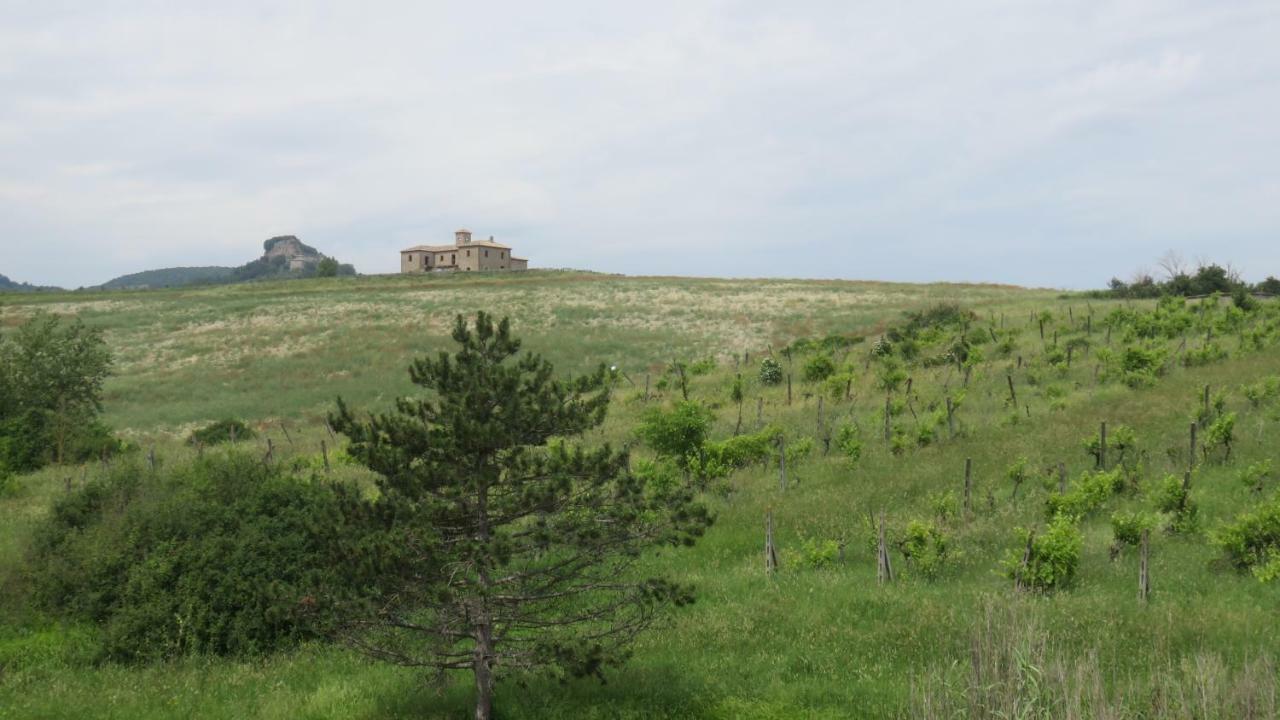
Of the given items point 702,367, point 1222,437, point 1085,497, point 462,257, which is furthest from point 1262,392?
point 462,257

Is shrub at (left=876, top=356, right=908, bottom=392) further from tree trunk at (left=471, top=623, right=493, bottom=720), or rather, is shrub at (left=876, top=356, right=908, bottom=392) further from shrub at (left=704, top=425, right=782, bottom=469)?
tree trunk at (left=471, top=623, right=493, bottom=720)

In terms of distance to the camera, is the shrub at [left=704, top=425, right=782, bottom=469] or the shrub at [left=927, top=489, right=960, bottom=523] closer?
the shrub at [left=927, top=489, right=960, bottom=523]

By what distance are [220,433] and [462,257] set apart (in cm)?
9375

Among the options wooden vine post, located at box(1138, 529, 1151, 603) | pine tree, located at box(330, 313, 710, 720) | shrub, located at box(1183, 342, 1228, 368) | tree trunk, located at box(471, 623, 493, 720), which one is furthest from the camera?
shrub, located at box(1183, 342, 1228, 368)

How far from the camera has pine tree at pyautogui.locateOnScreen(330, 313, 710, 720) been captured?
10.6 metres

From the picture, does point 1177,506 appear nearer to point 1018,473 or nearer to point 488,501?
point 1018,473

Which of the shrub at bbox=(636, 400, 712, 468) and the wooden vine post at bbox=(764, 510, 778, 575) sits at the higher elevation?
the shrub at bbox=(636, 400, 712, 468)

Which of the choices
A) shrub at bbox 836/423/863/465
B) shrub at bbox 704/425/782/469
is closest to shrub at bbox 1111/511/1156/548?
shrub at bbox 836/423/863/465

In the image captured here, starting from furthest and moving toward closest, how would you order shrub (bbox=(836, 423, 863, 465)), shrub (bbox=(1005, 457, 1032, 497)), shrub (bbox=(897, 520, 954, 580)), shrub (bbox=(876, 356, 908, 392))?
shrub (bbox=(876, 356, 908, 392)) < shrub (bbox=(836, 423, 863, 465)) < shrub (bbox=(1005, 457, 1032, 497)) < shrub (bbox=(897, 520, 954, 580))

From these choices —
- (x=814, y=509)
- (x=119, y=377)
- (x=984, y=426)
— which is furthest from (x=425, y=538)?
(x=119, y=377)

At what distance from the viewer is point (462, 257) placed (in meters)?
131

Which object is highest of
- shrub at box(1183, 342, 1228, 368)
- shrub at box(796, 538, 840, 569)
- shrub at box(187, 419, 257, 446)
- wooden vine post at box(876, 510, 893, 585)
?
shrub at box(1183, 342, 1228, 368)

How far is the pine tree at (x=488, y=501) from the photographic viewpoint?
10617mm

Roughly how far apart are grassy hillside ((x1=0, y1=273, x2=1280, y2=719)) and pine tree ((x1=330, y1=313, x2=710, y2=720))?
1.54 meters
